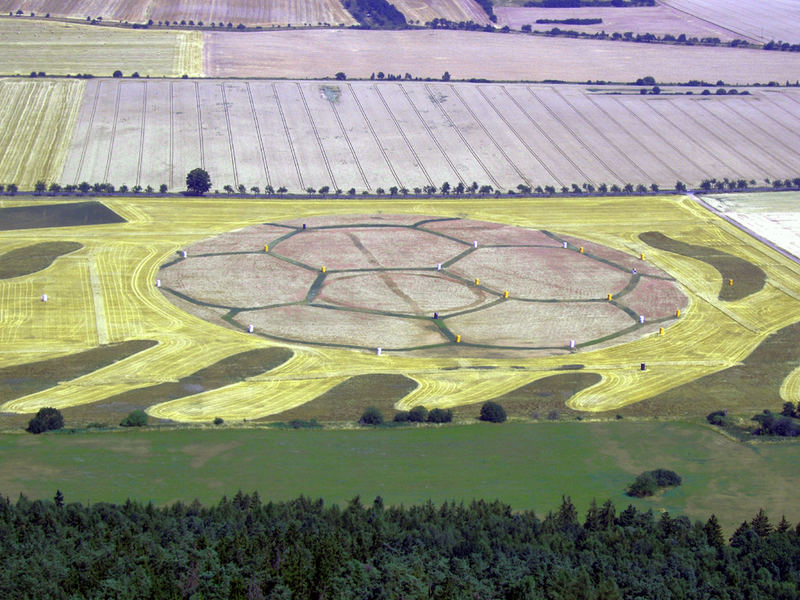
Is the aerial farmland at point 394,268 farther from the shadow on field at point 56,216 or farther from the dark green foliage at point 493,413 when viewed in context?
the shadow on field at point 56,216

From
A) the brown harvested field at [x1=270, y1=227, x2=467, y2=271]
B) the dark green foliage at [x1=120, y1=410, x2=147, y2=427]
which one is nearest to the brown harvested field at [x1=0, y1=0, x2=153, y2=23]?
the brown harvested field at [x1=270, y1=227, x2=467, y2=271]

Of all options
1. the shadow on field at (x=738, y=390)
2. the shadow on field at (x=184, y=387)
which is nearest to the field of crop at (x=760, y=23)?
the shadow on field at (x=738, y=390)

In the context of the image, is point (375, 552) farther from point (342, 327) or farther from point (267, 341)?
point (342, 327)

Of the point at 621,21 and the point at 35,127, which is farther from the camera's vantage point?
the point at 621,21

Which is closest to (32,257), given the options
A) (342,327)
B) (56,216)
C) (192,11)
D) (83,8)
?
(56,216)

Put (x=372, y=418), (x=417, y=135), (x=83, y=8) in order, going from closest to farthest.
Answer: (x=372, y=418), (x=417, y=135), (x=83, y=8)

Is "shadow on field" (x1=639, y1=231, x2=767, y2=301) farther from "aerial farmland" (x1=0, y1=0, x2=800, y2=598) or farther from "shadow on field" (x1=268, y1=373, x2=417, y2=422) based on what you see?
"shadow on field" (x1=268, y1=373, x2=417, y2=422)
